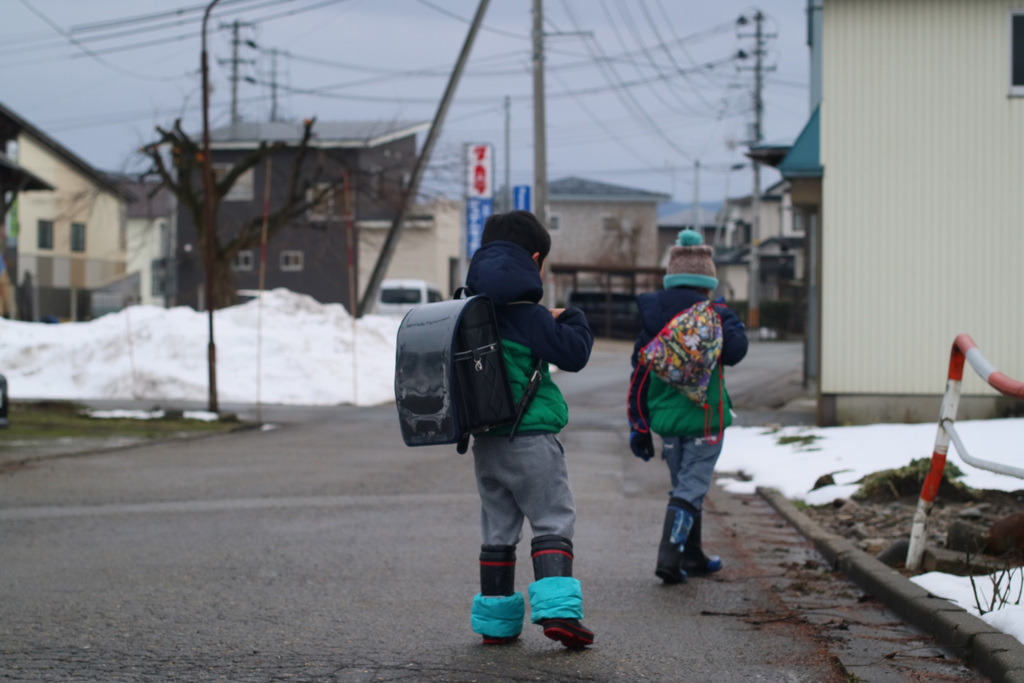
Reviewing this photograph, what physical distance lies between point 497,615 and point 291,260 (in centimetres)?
4350

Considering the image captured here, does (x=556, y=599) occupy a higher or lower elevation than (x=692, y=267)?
lower

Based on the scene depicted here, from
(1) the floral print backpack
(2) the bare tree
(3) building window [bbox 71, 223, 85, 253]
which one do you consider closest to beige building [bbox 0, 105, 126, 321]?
(3) building window [bbox 71, 223, 85, 253]

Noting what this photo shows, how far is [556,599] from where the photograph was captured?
397 centimetres

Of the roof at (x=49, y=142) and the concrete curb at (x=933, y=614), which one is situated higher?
the roof at (x=49, y=142)

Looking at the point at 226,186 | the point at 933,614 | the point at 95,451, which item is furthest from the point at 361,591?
the point at 226,186

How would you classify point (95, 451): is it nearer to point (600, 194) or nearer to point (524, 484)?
point (524, 484)

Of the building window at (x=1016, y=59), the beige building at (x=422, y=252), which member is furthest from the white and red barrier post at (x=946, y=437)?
the beige building at (x=422, y=252)

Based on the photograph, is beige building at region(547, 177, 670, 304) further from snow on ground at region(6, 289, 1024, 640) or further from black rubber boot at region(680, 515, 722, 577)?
black rubber boot at region(680, 515, 722, 577)

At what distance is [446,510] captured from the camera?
8117mm

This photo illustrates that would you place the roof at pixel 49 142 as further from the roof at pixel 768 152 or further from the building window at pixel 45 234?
the roof at pixel 768 152

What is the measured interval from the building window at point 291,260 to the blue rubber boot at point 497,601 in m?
43.1

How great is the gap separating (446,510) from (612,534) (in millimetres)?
1468

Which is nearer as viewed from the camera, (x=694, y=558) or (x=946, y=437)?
(x=946, y=437)

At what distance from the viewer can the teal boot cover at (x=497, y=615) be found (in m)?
4.13
